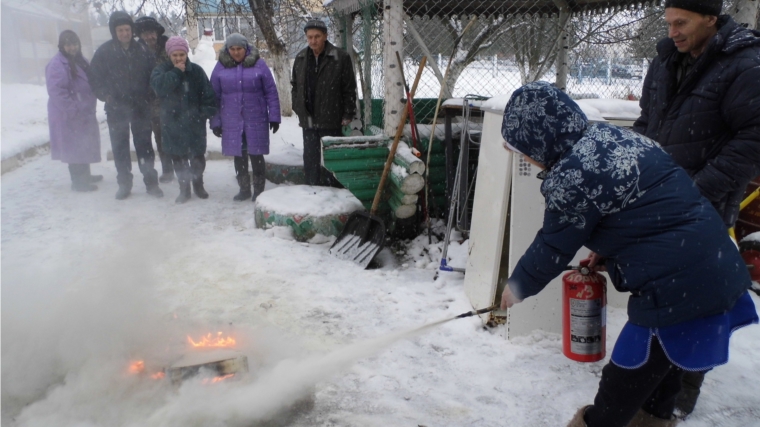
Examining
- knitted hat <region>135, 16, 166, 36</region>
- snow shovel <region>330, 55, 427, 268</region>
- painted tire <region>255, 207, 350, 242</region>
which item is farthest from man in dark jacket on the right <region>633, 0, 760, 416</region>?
knitted hat <region>135, 16, 166, 36</region>

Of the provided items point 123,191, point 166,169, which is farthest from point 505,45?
point 123,191

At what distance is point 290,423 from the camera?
9.72ft

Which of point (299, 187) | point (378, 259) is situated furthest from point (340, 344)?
point (299, 187)

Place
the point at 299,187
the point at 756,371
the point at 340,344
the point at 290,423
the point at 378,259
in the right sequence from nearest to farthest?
1. the point at 290,423
2. the point at 756,371
3. the point at 340,344
4. the point at 378,259
5. the point at 299,187

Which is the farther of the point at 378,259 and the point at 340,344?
the point at 378,259

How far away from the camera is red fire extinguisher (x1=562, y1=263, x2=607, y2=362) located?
2.84m

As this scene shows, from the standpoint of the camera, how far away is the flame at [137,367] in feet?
11.0

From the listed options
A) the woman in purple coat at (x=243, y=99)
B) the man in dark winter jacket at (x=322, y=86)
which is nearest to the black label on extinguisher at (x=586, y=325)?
the man in dark winter jacket at (x=322, y=86)

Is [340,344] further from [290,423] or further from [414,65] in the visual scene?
[414,65]

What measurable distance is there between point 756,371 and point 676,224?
2111 millimetres

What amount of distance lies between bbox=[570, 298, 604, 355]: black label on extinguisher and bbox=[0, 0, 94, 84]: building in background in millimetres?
29939

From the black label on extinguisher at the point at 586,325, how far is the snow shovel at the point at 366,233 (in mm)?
2629

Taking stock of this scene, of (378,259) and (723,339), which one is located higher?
(723,339)

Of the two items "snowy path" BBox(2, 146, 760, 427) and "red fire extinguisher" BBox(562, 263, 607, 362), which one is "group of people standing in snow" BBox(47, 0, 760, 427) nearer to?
"red fire extinguisher" BBox(562, 263, 607, 362)
